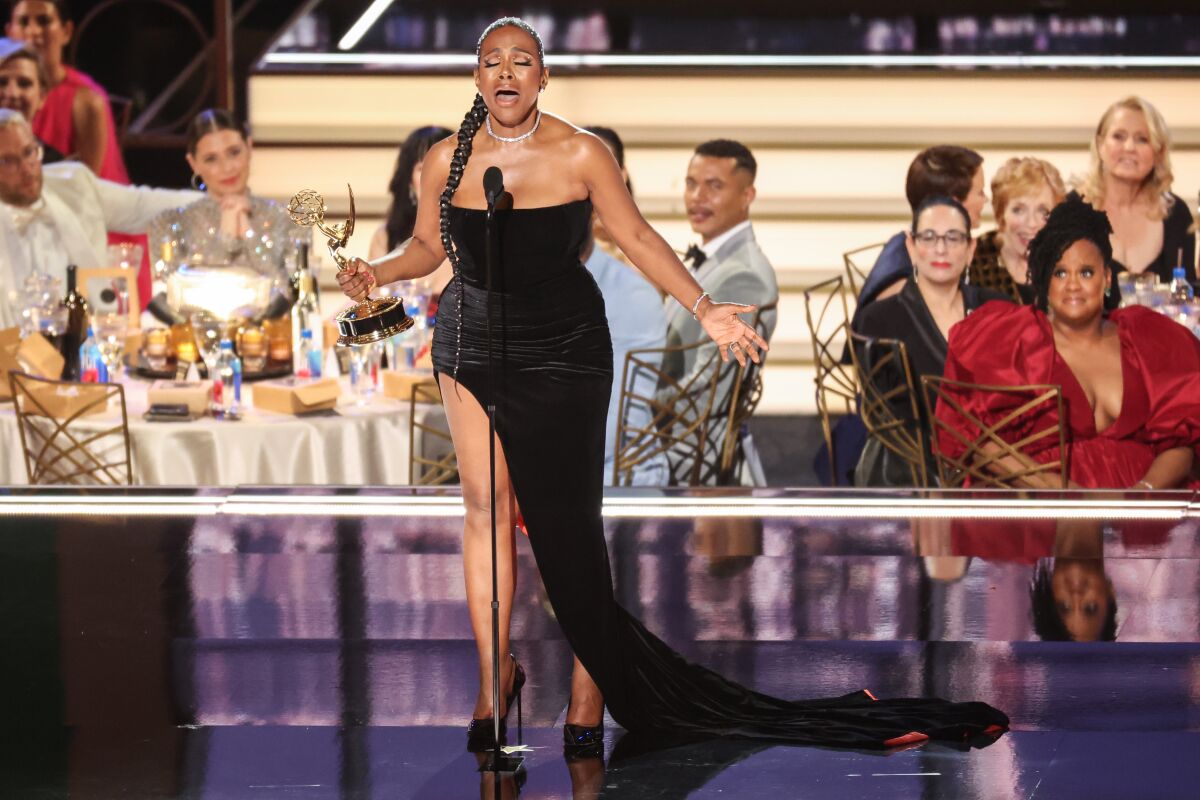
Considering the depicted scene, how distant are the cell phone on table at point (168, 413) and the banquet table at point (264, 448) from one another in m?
0.02

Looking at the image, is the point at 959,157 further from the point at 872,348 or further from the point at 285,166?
the point at 285,166

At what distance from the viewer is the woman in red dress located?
4.36m

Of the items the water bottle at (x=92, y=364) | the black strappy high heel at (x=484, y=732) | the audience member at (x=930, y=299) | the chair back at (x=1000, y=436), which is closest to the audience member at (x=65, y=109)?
the water bottle at (x=92, y=364)

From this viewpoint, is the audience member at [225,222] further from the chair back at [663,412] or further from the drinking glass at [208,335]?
the chair back at [663,412]

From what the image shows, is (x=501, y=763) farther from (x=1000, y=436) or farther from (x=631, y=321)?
(x=631, y=321)

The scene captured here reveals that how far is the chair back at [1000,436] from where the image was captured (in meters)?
4.27

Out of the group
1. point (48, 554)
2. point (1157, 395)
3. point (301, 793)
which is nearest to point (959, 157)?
point (1157, 395)

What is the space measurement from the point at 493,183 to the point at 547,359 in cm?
36

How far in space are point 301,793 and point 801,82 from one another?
5944mm

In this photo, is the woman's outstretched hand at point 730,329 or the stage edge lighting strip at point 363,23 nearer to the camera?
the woman's outstretched hand at point 730,329

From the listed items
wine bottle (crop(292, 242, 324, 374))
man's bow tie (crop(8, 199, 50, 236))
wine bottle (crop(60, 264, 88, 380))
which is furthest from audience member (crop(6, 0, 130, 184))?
wine bottle (crop(292, 242, 324, 374))

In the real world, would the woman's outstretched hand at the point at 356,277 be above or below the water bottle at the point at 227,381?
above

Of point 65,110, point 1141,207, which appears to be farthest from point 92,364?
point 1141,207

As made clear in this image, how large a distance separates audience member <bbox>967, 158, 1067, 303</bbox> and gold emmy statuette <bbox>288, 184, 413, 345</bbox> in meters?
3.38
